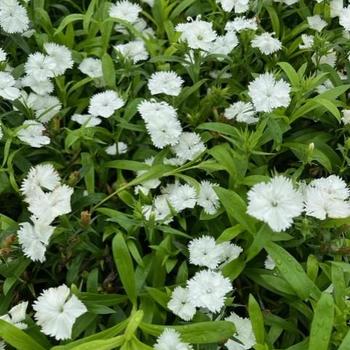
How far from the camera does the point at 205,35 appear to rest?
189 cm

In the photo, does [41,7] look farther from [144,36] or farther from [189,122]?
[189,122]

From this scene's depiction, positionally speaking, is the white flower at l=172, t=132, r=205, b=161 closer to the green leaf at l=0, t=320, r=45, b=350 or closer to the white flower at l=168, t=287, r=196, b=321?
the white flower at l=168, t=287, r=196, b=321

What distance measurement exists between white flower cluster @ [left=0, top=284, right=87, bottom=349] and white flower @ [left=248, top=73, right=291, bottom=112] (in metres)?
0.71

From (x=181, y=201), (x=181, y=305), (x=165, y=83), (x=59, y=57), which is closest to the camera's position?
(x=181, y=305)

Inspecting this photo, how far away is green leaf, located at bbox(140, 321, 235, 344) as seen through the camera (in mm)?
1343

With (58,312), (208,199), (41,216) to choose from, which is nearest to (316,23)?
(208,199)

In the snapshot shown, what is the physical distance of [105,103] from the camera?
1804 millimetres

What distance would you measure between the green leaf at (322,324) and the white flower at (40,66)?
41.9 inches

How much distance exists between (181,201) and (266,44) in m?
0.63

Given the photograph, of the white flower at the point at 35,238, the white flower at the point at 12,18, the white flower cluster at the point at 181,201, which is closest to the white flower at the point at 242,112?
the white flower cluster at the point at 181,201

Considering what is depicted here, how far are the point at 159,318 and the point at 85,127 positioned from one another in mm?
598

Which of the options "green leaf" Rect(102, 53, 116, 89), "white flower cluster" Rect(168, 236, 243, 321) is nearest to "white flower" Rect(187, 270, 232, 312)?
"white flower cluster" Rect(168, 236, 243, 321)

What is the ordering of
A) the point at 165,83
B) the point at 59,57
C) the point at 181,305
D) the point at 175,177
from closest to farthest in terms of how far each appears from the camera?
the point at 181,305 → the point at 175,177 → the point at 165,83 → the point at 59,57

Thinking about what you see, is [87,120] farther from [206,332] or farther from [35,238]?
[206,332]
